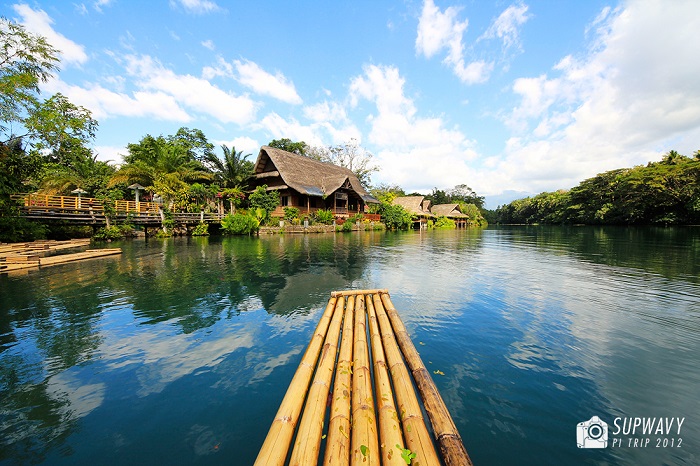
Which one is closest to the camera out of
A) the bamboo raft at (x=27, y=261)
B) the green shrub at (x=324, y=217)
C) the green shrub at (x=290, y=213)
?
the bamboo raft at (x=27, y=261)

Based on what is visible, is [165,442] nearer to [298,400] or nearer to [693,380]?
[298,400]

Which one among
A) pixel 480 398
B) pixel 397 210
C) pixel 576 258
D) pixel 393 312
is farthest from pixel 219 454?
pixel 397 210

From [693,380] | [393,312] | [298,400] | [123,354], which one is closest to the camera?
[298,400]

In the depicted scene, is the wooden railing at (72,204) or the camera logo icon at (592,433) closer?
the camera logo icon at (592,433)

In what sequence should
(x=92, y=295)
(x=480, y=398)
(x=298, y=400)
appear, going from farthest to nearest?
(x=92, y=295) → (x=480, y=398) → (x=298, y=400)

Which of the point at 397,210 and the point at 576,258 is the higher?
the point at 397,210

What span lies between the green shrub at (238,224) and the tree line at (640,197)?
48491mm

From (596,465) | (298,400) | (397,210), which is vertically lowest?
(596,465)

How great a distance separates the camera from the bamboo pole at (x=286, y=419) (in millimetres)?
1887

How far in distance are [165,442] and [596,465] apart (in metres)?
3.82

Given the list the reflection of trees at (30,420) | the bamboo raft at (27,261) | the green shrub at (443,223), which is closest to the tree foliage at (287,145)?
the green shrub at (443,223)

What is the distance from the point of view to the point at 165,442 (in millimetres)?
2633

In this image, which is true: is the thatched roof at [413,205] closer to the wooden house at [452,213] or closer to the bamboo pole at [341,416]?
the wooden house at [452,213]

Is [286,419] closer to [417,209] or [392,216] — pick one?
[392,216]
